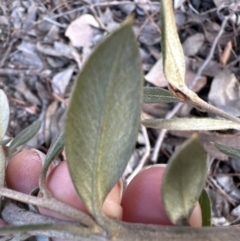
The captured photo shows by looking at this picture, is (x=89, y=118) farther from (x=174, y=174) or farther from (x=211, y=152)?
(x=211, y=152)

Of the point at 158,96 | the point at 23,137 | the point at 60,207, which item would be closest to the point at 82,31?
the point at 23,137

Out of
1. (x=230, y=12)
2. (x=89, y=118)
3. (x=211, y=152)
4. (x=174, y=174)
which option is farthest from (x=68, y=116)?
(x=230, y=12)

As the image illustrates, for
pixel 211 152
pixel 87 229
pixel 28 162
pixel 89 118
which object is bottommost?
pixel 211 152

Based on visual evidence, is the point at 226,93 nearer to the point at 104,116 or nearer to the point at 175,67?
the point at 175,67

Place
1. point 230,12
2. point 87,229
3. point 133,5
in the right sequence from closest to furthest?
1. point 87,229
2. point 230,12
3. point 133,5

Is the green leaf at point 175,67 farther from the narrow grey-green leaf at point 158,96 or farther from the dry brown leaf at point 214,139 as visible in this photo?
the dry brown leaf at point 214,139

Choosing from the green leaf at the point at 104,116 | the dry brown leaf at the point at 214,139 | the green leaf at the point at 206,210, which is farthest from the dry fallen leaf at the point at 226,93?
the green leaf at the point at 104,116

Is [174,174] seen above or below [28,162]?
above

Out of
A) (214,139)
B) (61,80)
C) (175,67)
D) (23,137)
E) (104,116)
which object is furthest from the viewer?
(61,80)
